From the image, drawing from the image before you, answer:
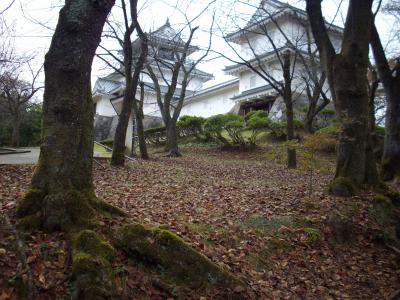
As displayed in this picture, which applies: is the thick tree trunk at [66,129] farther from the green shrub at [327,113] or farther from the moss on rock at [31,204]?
the green shrub at [327,113]

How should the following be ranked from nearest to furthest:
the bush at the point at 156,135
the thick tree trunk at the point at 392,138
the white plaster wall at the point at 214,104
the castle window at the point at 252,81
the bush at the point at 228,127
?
1. the thick tree trunk at the point at 392,138
2. the bush at the point at 228,127
3. the bush at the point at 156,135
4. the castle window at the point at 252,81
5. the white plaster wall at the point at 214,104

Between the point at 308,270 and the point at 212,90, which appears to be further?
the point at 212,90

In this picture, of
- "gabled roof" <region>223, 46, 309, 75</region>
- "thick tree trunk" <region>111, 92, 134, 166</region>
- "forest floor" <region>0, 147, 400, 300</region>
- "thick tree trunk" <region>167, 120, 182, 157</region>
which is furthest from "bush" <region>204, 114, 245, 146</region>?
"forest floor" <region>0, 147, 400, 300</region>

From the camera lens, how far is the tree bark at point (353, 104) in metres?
7.68

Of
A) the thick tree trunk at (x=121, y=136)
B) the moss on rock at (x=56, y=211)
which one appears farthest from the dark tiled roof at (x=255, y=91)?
the moss on rock at (x=56, y=211)

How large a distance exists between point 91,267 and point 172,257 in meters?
1.04

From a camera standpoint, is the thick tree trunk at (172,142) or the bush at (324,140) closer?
the bush at (324,140)

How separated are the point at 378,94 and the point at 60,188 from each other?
2517 centimetres

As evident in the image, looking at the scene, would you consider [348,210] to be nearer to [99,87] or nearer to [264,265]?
[264,265]

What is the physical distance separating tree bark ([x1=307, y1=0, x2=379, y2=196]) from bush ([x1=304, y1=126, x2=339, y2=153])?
14.3 ft

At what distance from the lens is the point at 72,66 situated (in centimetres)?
417

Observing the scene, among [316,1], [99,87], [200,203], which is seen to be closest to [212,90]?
[99,87]

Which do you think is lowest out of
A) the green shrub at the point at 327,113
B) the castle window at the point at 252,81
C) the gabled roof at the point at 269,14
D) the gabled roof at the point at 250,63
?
the green shrub at the point at 327,113

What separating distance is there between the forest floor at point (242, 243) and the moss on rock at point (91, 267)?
15cm
